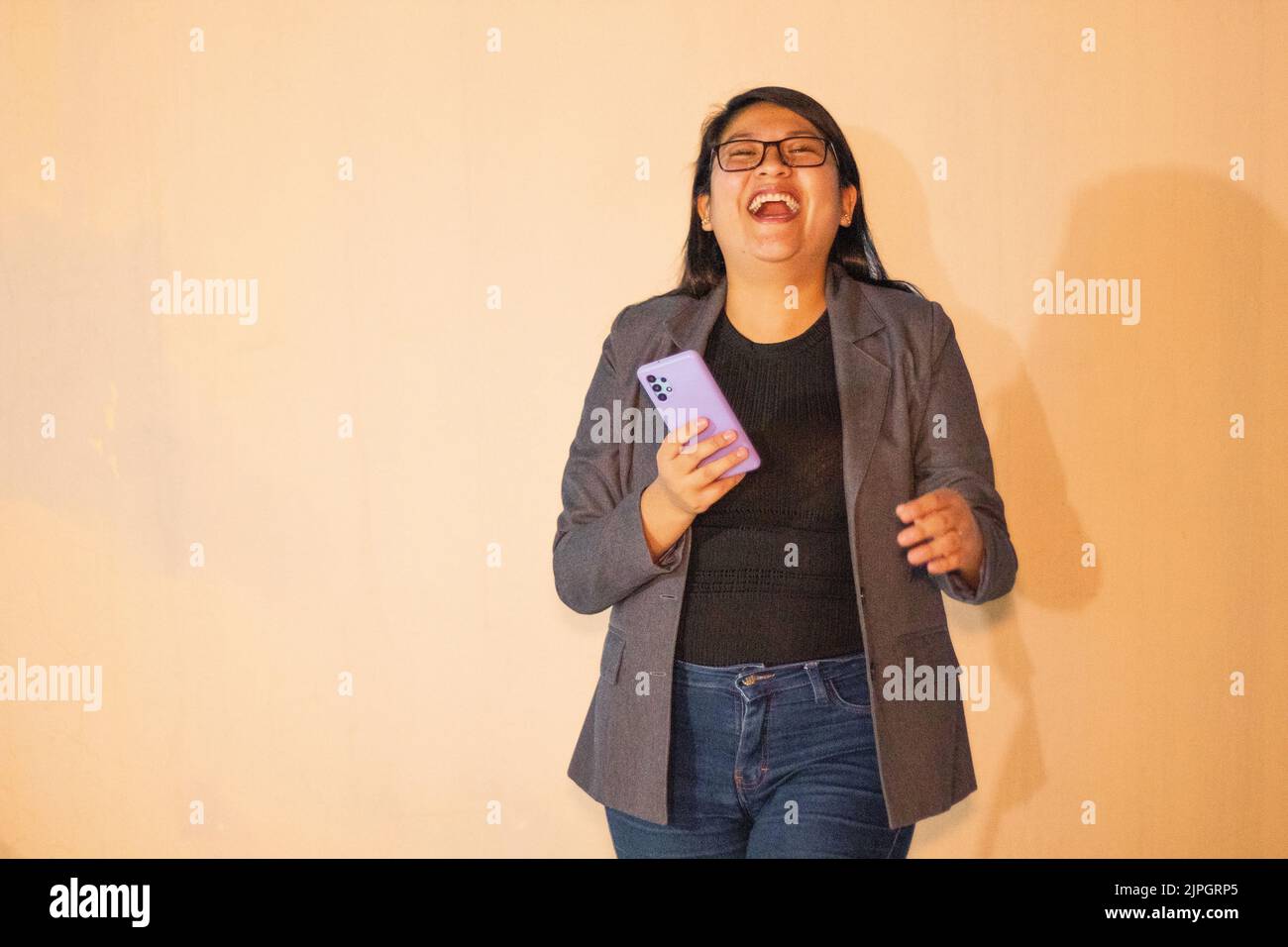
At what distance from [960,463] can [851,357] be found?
26 centimetres

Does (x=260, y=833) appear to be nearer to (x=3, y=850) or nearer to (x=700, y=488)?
(x=3, y=850)

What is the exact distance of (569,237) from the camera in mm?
2518

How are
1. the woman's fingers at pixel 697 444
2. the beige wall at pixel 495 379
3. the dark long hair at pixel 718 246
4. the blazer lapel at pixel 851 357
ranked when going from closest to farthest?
the woman's fingers at pixel 697 444 < the blazer lapel at pixel 851 357 < the dark long hair at pixel 718 246 < the beige wall at pixel 495 379

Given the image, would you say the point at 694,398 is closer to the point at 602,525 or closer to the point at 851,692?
the point at 602,525

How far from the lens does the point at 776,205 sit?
77.5 inches

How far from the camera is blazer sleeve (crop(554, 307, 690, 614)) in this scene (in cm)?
184

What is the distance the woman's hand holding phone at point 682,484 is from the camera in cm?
175

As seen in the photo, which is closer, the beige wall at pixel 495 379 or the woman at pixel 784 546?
the woman at pixel 784 546

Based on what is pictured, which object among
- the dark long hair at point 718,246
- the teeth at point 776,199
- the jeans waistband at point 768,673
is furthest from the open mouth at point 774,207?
the jeans waistband at point 768,673

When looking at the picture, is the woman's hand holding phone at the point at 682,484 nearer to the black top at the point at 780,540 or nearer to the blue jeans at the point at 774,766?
the black top at the point at 780,540

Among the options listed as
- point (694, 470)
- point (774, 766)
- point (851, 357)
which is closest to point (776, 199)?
point (851, 357)

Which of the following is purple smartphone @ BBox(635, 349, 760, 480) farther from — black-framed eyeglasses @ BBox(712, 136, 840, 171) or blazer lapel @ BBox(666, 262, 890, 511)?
black-framed eyeglasses @ BBox(712, 136, 840, 171)
